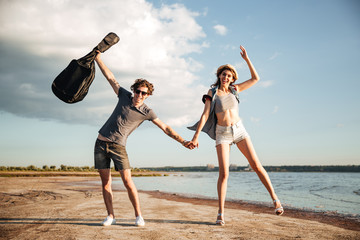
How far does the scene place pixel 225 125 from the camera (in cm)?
395

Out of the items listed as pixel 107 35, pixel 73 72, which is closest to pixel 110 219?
pixel 73 72

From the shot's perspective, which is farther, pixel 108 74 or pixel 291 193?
pixel 291 193

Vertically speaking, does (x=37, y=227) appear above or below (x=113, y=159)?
below

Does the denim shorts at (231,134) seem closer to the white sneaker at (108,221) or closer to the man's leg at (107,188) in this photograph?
the man's leg at (107,188)

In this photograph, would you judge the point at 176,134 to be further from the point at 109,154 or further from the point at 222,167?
the point at 109,154

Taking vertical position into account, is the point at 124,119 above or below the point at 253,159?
above

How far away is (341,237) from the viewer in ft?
10.4

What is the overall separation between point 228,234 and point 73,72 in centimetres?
361

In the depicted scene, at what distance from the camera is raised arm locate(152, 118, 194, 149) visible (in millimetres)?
3984

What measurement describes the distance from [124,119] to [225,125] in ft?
5.30

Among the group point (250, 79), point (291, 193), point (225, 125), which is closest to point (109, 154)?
point (225, 125)

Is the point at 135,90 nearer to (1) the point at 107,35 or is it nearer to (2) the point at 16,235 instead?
(1) the point at 107,35

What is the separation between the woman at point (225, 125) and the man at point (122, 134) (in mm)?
885

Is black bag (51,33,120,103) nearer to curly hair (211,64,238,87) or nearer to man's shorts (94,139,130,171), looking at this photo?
man's shorts (94,139,130,171)
